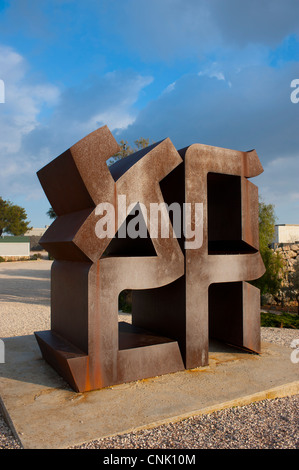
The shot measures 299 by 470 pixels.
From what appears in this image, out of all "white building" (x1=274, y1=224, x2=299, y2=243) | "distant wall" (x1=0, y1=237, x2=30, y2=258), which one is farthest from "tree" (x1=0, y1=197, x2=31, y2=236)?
"white building" (x1=274, y1=224, x2=299, y2=243)

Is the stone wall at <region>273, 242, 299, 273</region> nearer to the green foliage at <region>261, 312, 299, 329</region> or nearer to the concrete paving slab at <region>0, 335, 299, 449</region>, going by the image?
the green foliage at <region>261, 312, 299, 329</region>

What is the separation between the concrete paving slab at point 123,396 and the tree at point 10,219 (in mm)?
46921

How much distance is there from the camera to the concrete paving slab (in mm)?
3141

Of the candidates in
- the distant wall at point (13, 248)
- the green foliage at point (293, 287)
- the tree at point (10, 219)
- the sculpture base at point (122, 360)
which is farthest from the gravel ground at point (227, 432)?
the tree at point (10, 219)

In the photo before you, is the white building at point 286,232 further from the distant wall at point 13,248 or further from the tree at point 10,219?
the tree at point 10,219

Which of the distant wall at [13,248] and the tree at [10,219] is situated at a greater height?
the tree at [10,219]

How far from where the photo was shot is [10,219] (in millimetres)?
49219

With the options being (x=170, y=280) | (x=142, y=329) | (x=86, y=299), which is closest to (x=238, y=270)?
(x=170, y=280)

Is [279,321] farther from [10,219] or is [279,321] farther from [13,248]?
[10,219]

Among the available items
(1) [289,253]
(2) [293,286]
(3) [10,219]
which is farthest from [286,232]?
(3) [10,219]

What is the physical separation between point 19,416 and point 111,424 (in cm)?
90

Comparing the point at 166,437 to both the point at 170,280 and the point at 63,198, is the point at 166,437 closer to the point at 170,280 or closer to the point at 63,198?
the point at 170,280

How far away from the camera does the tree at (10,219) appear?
48728 mm

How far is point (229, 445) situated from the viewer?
2.96 metres
